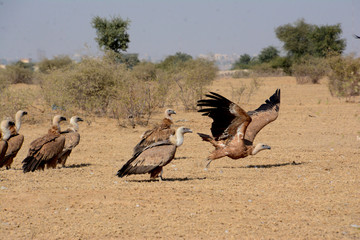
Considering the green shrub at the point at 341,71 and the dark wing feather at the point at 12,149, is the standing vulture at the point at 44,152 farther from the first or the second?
the green shrub at the point at 341,71

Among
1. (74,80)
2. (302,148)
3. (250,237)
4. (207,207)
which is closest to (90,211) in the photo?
(207,207)

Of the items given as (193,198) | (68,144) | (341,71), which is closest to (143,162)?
(193,198)

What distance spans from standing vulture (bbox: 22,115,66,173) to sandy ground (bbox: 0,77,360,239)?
0.79ft

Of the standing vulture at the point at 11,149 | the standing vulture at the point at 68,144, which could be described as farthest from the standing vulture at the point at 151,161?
the standing vulture at the point at 11,149

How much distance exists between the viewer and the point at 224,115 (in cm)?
949

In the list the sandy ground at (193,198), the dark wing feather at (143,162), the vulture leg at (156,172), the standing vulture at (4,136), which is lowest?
the sandy ground at (193,198)

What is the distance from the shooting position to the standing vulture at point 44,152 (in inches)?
367

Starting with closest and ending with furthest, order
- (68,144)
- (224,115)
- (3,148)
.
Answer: (3,148) → (224,115) → (68,144)

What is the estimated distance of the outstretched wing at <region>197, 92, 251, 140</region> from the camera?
9.25 m

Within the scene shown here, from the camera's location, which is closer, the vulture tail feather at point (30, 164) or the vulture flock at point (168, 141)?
the vulture flock at point (168, 141)

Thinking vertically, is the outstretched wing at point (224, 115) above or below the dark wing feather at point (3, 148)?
above

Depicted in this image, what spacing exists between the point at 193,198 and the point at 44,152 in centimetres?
380

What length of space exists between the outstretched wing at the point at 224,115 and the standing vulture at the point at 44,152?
310 centimetres

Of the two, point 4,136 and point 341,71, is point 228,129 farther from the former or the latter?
point 341,71
